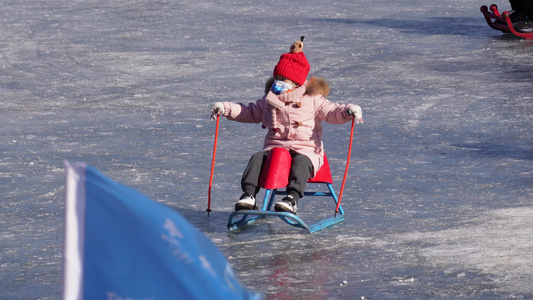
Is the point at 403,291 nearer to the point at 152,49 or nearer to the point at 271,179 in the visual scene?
the point at 271,179

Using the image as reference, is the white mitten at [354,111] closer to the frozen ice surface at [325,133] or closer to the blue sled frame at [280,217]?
the blue sled frame at [280,217]

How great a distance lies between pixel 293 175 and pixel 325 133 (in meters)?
→ 2.63

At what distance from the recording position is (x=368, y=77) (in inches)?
393

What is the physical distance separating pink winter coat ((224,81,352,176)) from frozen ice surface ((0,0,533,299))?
0.45 meters

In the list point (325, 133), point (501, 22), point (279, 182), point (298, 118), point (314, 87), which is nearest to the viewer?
point (279, 182)

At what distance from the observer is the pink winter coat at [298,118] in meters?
5.30

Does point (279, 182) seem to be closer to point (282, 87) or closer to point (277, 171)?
point (277, 171)

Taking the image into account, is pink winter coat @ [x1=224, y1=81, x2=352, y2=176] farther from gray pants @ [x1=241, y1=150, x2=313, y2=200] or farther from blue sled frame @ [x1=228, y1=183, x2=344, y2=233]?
blue sled frame @ [x1=228, y1=183, x2=344, y2=233]

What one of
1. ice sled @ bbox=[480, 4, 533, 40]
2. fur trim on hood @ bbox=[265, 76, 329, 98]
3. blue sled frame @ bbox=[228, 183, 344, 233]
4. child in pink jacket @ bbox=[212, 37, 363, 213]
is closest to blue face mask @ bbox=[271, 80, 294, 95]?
child in pink jacket @ bbox=[212, 37, 363, 213]

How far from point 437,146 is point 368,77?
2931 millimetres

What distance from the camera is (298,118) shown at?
531cm

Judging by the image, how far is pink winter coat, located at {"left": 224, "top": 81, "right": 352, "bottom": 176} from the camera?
5305mm

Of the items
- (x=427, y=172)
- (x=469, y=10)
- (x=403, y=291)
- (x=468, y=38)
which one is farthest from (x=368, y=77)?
(x=403, y=291)

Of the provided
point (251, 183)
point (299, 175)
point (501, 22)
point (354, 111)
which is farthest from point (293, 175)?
point (501, 22)
